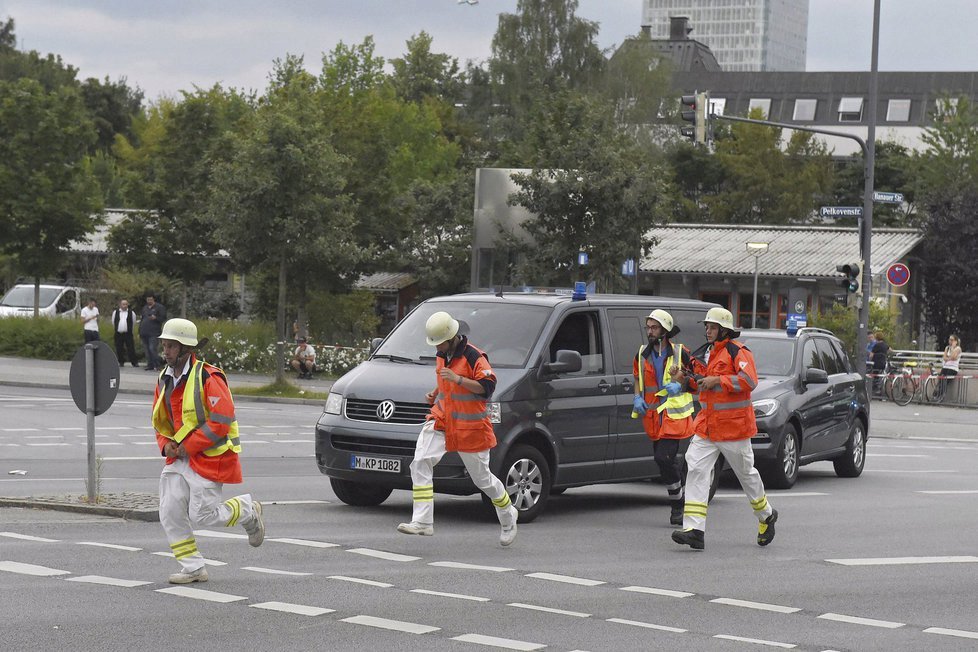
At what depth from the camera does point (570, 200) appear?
→ 38625 millimetres

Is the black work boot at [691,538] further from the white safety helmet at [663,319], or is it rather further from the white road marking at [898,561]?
the white safety helmet at [663,319]

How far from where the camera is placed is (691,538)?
11.2 meters

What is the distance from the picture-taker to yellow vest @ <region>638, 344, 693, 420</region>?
40.8ft

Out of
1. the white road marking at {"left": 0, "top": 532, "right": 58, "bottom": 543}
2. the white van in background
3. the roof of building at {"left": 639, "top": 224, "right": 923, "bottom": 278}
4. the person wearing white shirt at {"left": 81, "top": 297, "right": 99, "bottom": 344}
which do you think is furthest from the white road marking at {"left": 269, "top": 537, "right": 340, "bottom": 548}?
the roof of building at {"left": 639, "top": 224, "right": 923, "bottom": 278}

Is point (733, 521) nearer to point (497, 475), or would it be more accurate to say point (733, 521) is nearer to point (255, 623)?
point (497, 475)

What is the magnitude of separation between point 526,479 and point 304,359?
904 inches

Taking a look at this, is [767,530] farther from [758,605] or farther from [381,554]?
[381,554]

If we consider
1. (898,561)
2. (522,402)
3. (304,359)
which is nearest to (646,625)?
(898,561)

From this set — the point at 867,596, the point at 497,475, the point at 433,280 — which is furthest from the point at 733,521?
the point at 433,280

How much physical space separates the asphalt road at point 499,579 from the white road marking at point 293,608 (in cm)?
2

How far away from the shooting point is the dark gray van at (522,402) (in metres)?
12.3

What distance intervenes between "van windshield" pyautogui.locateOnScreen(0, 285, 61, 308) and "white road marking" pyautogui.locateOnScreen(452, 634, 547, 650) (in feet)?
132

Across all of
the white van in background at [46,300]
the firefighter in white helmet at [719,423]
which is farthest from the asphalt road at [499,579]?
the white van in background at [46,300]

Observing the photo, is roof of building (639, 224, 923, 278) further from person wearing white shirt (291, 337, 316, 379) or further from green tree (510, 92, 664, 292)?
person wearing white shirt (291, 337, 316, 379)
